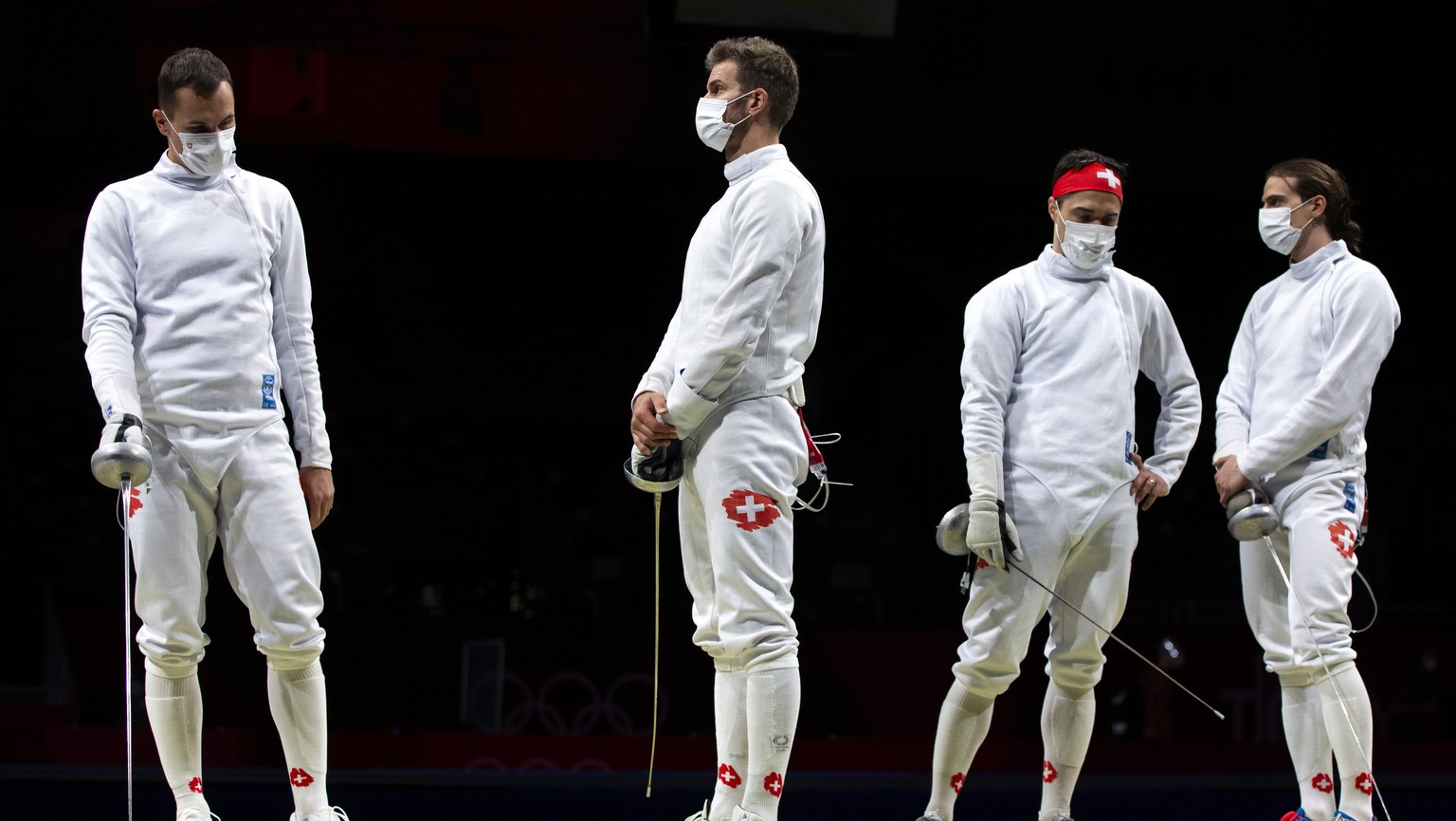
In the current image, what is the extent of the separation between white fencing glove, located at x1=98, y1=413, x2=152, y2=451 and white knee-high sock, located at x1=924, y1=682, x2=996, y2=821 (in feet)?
5.20

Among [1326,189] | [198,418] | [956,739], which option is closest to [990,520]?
[956,739]

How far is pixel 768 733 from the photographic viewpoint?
2.32 metres

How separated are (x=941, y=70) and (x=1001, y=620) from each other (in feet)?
10.2

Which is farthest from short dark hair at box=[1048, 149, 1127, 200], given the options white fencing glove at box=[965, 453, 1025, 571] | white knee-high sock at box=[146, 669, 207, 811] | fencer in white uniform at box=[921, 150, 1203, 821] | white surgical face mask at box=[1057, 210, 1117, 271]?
white knee-high sock at box=[146, 669, 207, 811]

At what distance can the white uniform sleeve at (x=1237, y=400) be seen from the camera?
3043 mm

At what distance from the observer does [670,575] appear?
17.6 feet

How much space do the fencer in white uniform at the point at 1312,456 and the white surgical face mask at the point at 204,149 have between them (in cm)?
208

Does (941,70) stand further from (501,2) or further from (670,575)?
(670,575)

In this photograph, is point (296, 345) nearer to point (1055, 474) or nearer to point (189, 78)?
point (189, 78)

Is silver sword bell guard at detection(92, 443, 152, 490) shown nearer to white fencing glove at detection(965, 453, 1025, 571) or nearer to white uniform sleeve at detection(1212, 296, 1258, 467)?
white fencing glove at detection(965, 453, 1025, 571)

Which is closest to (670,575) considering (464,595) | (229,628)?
(464,595)

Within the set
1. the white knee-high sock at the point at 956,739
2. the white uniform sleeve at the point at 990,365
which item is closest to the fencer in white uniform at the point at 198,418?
the white knee-high sock at the point at 956,739

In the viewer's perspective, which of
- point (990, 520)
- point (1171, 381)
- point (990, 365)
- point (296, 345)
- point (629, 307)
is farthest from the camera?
point (629, 307)

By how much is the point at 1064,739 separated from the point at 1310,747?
528mm
